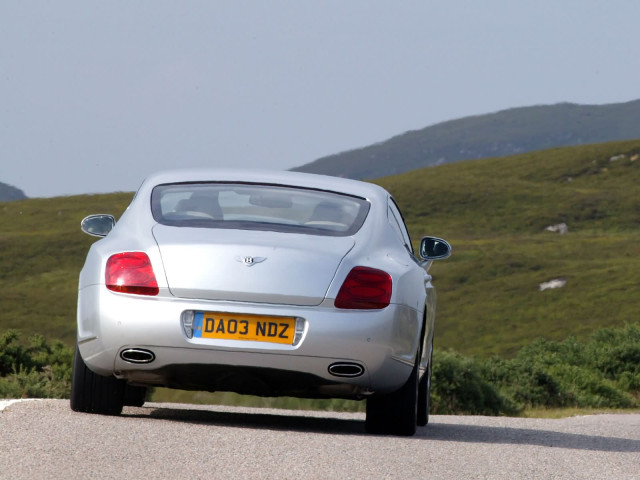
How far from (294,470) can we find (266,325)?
156 centimetres

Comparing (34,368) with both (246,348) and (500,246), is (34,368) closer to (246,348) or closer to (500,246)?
(246,348)

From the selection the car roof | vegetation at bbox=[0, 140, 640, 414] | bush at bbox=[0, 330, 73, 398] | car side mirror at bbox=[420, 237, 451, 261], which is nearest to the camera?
the car roof

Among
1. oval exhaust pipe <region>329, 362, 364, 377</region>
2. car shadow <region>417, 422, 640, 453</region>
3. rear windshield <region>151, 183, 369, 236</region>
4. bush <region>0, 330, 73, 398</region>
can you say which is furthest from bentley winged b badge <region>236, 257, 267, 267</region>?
bush <region>0, 330, 73, 398</region>

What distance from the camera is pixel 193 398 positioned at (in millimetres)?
18125

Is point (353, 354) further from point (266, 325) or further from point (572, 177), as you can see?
point (572, 177)

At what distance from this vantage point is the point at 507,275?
83312 mm

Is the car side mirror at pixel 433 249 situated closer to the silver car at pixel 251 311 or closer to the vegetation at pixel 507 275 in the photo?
the silver car at pixel 251 311

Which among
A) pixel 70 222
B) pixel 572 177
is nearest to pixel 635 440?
pixel 70 222

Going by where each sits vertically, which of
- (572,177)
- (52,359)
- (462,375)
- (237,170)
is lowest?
(572,177)

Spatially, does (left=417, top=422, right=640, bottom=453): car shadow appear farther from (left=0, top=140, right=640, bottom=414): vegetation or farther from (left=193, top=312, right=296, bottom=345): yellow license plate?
(left=0, top=140, right=640, bottom=414): vegetation

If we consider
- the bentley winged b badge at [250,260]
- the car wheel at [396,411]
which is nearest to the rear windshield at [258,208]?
the bentley winged b badge at [250,260]

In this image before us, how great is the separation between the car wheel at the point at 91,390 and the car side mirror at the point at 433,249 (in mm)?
2567

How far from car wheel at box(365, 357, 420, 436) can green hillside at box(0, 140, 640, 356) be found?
52.6 m

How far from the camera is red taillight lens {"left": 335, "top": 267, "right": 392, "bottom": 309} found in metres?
8.08
